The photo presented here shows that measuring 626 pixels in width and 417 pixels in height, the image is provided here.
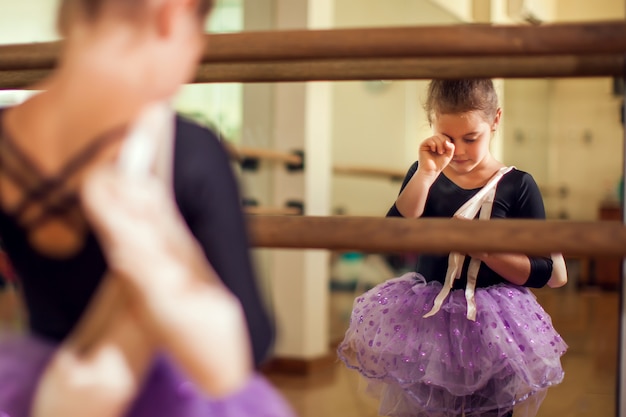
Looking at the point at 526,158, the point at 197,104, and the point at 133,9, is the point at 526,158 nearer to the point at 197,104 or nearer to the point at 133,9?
the point at 197,104

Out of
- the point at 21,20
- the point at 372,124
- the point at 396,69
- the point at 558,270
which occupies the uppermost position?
the point at 21,20

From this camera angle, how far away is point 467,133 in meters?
1.47

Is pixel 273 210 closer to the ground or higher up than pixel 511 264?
closer to the ground

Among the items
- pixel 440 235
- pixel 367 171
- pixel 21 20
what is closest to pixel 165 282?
pixel 440 235

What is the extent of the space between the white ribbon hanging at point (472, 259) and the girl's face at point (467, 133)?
0.17 ft

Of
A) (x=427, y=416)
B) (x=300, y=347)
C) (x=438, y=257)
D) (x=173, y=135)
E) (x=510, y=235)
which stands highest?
(x=173, y=135)

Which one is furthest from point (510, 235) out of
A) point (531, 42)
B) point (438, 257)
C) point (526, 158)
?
point (526, 158)

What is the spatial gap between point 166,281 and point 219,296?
39mm

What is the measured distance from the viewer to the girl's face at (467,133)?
1464 mm

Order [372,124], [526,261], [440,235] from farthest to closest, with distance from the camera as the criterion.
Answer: [372,124], [526,261], [440,235]

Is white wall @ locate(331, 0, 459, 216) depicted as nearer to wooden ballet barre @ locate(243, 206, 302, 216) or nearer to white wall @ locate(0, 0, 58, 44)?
wooden ballet barre @ locate(243, 206, 302, 216)

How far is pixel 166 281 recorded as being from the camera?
0.58 m

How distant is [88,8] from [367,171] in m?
3.16

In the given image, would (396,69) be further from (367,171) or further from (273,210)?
(367,171)
